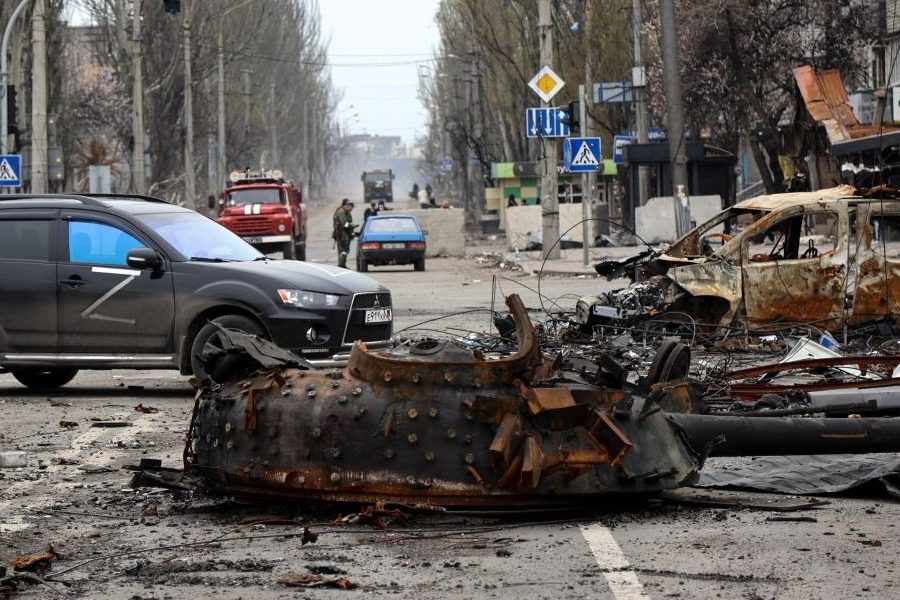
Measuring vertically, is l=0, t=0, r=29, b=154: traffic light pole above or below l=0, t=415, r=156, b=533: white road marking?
above

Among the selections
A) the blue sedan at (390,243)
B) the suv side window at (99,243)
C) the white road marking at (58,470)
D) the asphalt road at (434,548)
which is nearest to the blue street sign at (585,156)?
the blue sedan at (390,243)

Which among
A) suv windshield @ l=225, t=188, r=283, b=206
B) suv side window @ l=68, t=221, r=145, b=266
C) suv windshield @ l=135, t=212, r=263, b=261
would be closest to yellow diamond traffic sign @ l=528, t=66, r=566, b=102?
suv windshield @ l=225, t=188, r=283, b=206

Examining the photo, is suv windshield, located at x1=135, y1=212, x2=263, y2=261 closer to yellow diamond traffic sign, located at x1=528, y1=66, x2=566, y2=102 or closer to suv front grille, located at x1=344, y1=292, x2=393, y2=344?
suv front grille, located at x1=344, y1=292, x2=393, y2=344

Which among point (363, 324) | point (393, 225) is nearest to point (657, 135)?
point (393, 225)

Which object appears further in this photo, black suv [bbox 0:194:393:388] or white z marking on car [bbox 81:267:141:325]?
white z marking on car [bbox 81:267:141:325]

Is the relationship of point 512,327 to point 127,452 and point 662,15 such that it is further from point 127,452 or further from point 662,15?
point 662,15

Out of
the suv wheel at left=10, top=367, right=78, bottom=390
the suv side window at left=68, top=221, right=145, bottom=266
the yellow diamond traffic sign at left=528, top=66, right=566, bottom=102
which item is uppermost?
the yellow diamond traffic sign at left=528, top=66, right=566, bottom=102

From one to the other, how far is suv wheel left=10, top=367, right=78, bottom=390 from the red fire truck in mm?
26900

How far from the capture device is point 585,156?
103ft

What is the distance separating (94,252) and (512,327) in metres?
3.60

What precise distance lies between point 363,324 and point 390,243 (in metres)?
24.6

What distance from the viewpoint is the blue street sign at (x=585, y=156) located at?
31.4 meters

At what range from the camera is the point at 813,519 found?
7.18 m

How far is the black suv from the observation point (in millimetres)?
12758
